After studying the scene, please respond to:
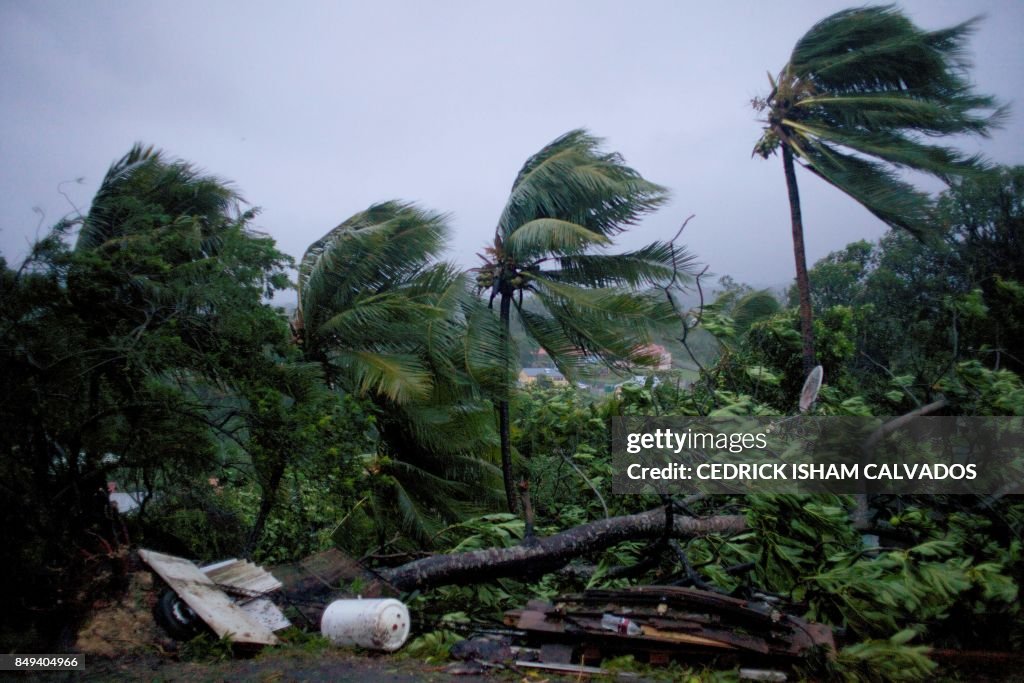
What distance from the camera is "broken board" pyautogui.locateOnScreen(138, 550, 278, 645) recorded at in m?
4.62

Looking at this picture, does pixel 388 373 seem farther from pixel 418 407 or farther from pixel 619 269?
pixel 619 269

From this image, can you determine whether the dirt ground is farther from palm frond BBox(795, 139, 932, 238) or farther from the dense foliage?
palm frond BBox(795, 139, 932, 238)

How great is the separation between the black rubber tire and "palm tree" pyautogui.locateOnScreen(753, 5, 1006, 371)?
348 inches

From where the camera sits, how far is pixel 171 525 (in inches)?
283

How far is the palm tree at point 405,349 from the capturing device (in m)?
8.13

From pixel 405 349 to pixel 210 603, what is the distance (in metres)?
4.22

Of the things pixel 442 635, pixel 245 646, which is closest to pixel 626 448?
pixel 442 635

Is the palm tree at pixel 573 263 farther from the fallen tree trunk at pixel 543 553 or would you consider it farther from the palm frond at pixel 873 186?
the palm frond at pixel 873 186

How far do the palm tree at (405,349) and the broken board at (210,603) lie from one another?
2.54 meters

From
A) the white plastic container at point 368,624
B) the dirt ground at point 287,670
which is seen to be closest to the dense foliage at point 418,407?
the white plastic container at point 368,624

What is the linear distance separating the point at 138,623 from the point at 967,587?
5.49 m

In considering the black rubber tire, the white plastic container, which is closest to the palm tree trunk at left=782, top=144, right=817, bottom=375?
the white plastic container

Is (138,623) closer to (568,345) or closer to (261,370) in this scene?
(261,370)

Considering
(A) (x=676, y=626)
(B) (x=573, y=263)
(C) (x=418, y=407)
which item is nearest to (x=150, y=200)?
(C) (x=418, y=407)
